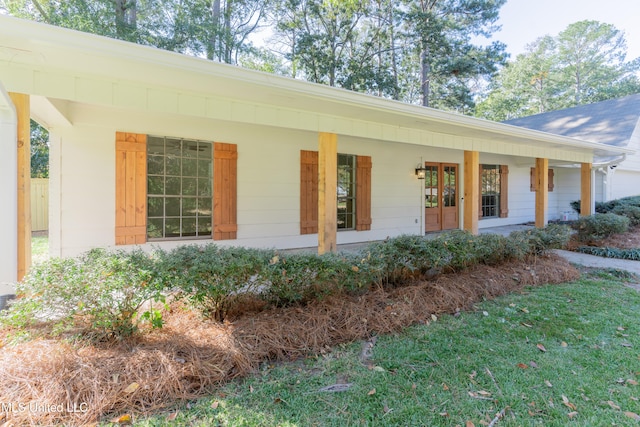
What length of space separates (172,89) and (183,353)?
2.67 m

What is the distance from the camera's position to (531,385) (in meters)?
2.34

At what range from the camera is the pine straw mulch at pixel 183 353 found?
6.65ft

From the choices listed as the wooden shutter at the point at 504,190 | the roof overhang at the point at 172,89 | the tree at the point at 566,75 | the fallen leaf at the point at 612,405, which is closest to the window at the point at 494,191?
the wooden shutter at the point at 504,190

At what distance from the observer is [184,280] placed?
8.99 feet

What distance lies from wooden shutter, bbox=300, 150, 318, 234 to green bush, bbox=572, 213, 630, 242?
5.98 meters

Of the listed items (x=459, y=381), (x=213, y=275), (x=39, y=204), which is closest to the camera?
(x=459, y=381)

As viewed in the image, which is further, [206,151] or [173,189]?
[206,151]

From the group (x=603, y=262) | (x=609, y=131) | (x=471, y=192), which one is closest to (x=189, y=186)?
(x=471, y=192)

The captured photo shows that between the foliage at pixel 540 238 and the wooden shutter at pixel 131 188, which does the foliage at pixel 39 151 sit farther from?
the foliage at pixel 540 238

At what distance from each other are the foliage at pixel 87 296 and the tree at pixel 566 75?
2650cm

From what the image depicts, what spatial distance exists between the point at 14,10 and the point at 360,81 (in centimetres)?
1155

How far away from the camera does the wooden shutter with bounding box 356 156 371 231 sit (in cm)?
729

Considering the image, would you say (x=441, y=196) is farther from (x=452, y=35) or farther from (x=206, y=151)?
(x=452, y=35)

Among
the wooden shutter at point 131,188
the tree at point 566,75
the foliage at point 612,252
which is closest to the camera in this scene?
the wooden shutter at point 131,188
